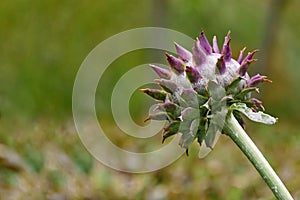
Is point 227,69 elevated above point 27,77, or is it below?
below

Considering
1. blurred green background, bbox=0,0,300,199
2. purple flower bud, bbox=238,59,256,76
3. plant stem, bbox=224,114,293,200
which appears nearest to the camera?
plant stem, bbox=224,114,293,200

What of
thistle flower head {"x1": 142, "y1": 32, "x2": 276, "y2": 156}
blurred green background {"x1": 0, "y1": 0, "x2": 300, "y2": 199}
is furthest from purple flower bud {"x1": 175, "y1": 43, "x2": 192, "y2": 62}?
blurred green background {"x1": 0, "y1": 0, "x2": 300, "y2": 199}

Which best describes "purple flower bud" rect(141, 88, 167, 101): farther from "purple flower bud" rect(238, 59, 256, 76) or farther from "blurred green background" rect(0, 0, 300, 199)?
"blurred green background" rect(0, 0, 300, 199)

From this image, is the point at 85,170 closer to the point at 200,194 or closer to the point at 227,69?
the point at 200,194

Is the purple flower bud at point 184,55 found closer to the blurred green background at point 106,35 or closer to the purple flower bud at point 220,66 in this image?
the purple flower bud at point 220,66

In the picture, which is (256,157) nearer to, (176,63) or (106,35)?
(176,63)

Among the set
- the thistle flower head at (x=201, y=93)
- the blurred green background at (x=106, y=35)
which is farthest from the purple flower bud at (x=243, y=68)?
the blurred green background at (x=106, y=35)

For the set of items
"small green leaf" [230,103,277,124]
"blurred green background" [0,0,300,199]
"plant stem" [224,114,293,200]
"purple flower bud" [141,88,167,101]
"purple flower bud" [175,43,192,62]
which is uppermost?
"blurred green background" [0,0,300,199]

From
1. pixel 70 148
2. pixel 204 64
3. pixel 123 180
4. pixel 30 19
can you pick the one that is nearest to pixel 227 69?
pixel 204 64
